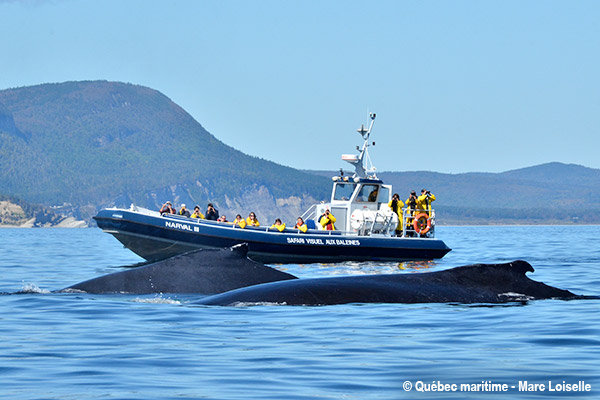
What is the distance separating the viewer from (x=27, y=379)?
27.4 feet

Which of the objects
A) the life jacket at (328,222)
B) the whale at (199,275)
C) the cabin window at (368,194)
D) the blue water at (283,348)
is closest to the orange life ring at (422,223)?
the cabin window at (368,194)

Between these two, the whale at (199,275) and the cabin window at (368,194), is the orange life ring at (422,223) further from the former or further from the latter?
the whale at (199,275)

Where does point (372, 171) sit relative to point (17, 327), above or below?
above

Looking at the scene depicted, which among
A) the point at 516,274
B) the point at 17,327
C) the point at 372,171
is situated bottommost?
the point at 17,327

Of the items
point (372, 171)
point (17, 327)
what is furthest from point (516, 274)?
point (372, 171)

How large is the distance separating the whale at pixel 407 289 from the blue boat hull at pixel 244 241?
1725 cm

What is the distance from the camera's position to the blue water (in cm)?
807

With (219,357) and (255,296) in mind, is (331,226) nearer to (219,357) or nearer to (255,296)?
(255,296)

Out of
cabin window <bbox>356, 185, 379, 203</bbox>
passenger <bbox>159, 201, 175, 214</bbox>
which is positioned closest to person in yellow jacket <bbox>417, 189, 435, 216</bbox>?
cabin window <bbox>356, 185, 379, 203</bbox>

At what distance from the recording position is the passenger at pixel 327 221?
33938mm

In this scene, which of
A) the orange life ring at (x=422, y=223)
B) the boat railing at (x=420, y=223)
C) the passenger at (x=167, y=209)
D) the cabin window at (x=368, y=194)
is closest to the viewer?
the passenger at (x=167, y=209)

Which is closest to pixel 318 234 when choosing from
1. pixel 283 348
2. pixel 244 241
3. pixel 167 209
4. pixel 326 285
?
pixel 244 241

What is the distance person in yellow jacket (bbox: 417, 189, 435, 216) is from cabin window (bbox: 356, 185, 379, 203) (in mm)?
1806

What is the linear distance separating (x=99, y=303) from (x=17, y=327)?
6.97 feet
